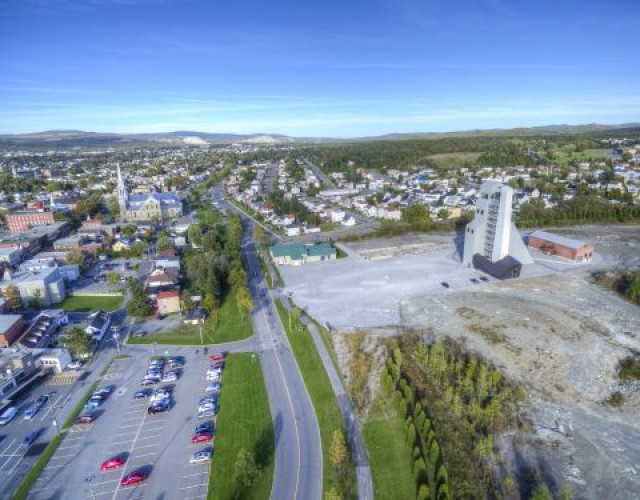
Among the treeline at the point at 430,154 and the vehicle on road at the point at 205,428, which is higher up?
the treeline at the point at 430,154

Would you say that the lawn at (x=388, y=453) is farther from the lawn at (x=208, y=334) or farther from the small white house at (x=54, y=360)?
the small white house at (x=54, y=360)

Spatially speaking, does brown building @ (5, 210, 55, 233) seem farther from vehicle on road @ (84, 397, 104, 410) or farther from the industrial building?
the industrial building

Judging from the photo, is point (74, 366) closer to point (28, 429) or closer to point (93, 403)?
point (93, 403)

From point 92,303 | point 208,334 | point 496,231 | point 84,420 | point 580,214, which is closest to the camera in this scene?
point 84,420

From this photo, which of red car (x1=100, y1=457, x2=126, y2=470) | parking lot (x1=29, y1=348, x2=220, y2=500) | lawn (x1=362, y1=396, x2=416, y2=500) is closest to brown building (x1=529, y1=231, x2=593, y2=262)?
lawn (x1=362, y1=396, x2=416, y2=500)

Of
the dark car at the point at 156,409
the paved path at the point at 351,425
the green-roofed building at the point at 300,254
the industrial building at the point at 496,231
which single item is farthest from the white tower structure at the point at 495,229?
the dark car at the point at 156,409

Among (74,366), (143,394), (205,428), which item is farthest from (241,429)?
(74,366)
